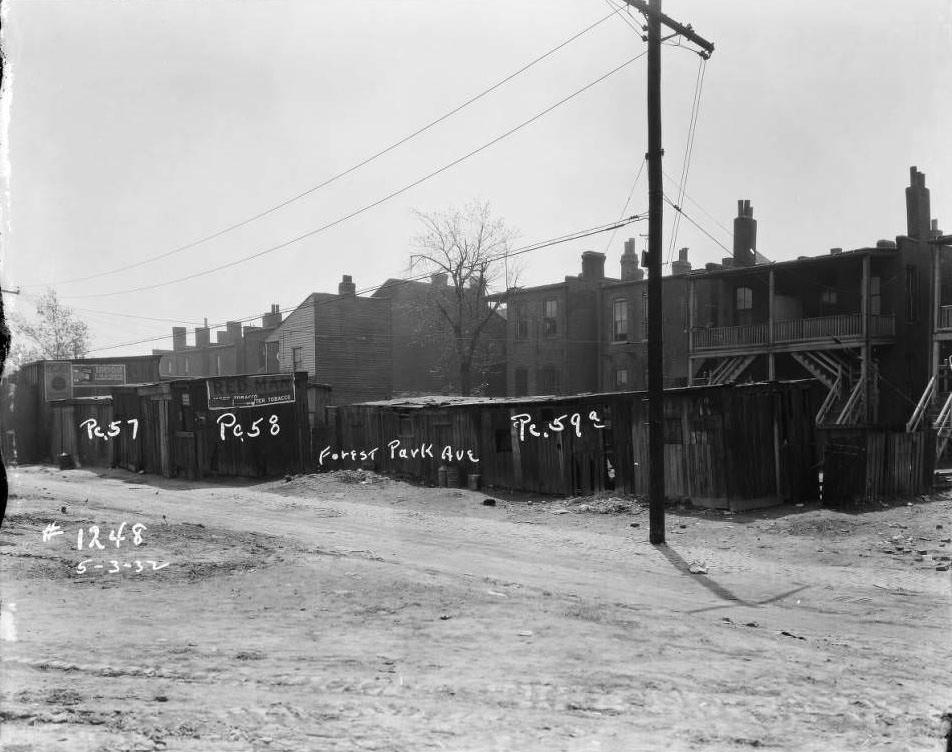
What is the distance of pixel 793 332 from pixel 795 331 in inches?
3.7

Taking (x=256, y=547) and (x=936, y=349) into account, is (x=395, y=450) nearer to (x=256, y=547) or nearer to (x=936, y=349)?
(x=256, y=547)

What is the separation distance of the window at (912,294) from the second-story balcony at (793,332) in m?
1.56

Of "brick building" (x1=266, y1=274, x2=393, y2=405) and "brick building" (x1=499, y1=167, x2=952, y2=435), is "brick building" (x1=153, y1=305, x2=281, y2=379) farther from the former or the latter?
"brick building" (x1=499, y1=167, x2=952, y2=435)

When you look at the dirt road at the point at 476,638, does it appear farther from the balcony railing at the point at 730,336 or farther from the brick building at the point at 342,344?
the brick building at the point at 342,344

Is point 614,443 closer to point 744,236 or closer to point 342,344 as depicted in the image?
point 744,236

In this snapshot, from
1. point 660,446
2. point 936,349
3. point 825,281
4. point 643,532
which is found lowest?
point 643,532

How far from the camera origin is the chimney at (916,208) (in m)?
33.4

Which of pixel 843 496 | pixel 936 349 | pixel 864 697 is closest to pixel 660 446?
pixel 843 496

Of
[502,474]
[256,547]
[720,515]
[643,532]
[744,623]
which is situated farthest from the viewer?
[502,474]

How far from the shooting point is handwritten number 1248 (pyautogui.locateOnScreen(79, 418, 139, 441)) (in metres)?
32.0

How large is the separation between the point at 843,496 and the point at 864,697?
1118 cm

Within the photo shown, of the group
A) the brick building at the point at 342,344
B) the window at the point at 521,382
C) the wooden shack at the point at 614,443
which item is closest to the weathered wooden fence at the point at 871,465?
the wooden shack at the point at 614,443

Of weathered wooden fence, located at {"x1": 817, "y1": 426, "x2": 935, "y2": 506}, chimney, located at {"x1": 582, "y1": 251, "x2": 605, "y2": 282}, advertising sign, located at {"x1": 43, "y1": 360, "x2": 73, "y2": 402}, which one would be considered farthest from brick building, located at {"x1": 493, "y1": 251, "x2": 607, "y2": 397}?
weathered wooden fence, located at {"x1": 817, "y1": 426, "x2": 935, "y2": 506}

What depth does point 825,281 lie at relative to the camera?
115ft
